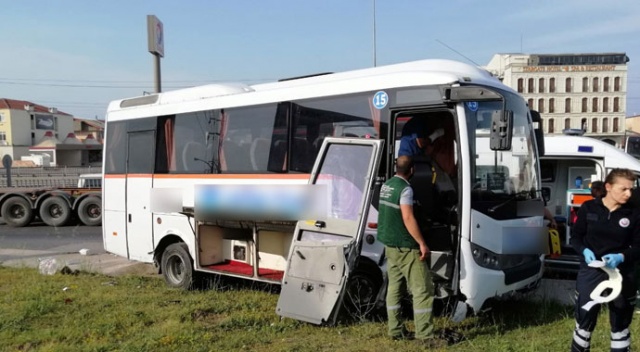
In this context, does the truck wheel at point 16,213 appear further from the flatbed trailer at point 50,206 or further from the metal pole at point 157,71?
the metal pole at point 157,71

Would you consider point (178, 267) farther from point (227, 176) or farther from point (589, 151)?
point (589, 151)

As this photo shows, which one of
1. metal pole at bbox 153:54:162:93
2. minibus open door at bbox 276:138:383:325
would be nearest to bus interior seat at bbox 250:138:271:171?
minibus open door at bbox 276:138:383:325

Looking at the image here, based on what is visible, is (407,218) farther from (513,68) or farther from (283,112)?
(513,68)

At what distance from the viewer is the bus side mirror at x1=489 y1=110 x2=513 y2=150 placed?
15.8 feet

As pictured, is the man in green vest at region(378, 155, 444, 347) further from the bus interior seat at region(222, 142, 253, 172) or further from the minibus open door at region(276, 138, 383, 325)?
the bus interior seat at region(222, 142, 253, 172)

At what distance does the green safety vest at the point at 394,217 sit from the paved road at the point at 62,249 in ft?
19.7

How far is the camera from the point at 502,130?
481 centimetres

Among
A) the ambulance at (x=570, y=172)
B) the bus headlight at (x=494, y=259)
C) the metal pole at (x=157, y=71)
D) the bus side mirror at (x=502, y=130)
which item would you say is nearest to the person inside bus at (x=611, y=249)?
the bus side mirror at (x=502, y=130)

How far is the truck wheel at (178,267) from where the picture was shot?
25.1 feet

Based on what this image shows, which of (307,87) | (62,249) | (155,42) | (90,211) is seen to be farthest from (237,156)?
(90,211)

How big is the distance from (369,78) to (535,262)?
112 inches

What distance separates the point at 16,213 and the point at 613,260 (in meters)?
17.9

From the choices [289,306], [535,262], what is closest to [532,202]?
[535,262]

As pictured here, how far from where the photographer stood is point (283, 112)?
6.73m
